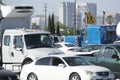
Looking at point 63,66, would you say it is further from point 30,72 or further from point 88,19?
point 88,19

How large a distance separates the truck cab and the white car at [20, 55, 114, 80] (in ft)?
9.71

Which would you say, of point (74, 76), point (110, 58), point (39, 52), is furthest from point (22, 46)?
point (74, 76)

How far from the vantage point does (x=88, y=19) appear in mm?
37938

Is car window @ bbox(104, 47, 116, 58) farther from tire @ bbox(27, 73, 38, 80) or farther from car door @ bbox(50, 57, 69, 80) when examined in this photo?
tire @ bbox(27, 73, 38, 80)

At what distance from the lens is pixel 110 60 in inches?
761

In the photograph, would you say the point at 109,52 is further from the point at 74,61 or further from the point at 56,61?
the point at 56,61

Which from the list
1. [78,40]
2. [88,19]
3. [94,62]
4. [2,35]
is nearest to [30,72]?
[94,62]

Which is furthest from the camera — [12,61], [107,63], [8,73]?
[12,61]

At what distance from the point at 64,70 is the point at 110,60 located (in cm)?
282

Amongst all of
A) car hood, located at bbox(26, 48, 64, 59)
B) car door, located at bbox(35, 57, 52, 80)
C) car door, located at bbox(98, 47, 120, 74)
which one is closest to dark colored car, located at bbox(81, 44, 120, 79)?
car door, located at bbox(98, 47, 120, 74)

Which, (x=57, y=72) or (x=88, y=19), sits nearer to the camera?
(x=57, y=72)

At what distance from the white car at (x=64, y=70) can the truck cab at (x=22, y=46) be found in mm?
2958

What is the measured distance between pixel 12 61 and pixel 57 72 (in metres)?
5.47

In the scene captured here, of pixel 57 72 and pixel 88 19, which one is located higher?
pixel 88 19
